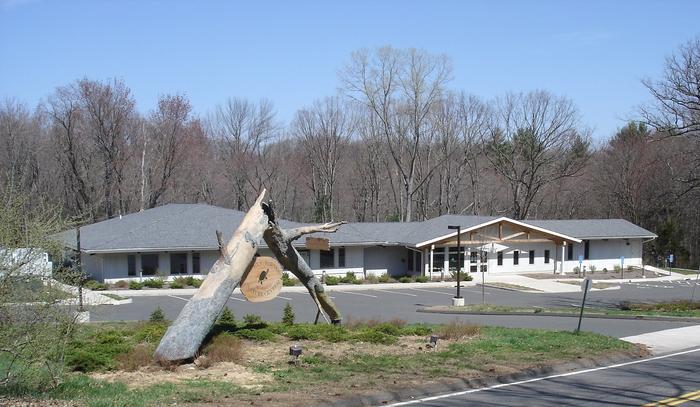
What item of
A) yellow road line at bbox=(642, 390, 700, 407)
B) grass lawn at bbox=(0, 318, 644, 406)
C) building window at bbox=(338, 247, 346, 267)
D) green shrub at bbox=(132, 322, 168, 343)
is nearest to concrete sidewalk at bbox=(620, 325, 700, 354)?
grass lawn at bbox=(0, 318, 644, 406)

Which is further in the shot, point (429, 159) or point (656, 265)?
point (429, 159)

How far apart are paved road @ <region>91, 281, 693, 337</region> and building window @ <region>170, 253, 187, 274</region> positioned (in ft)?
22.1

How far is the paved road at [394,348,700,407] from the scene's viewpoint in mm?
13172

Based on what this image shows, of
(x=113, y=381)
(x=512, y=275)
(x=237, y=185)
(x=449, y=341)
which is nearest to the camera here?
(x=113, y=381)

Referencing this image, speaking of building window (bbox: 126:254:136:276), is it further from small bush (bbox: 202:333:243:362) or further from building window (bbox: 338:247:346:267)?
small bush (bbox: 202:333:243:362)

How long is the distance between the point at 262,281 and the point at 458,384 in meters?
6.19

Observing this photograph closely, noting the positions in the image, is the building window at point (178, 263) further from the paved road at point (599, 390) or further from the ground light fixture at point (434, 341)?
the paved road at point (599, 390)

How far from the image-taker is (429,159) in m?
79.6

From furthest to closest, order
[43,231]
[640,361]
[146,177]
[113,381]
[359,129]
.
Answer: [359,129] → [146,177] → [640,361] → [113,381] → [43,231]

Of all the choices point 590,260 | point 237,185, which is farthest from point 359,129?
point 590,260

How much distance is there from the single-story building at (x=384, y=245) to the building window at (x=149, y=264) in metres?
0.06

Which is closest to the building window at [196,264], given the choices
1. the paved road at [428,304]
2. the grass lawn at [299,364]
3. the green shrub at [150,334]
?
the paved road at [428,304]

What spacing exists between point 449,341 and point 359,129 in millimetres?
60641

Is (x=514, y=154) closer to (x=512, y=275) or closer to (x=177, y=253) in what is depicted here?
(x=512, y=275)
